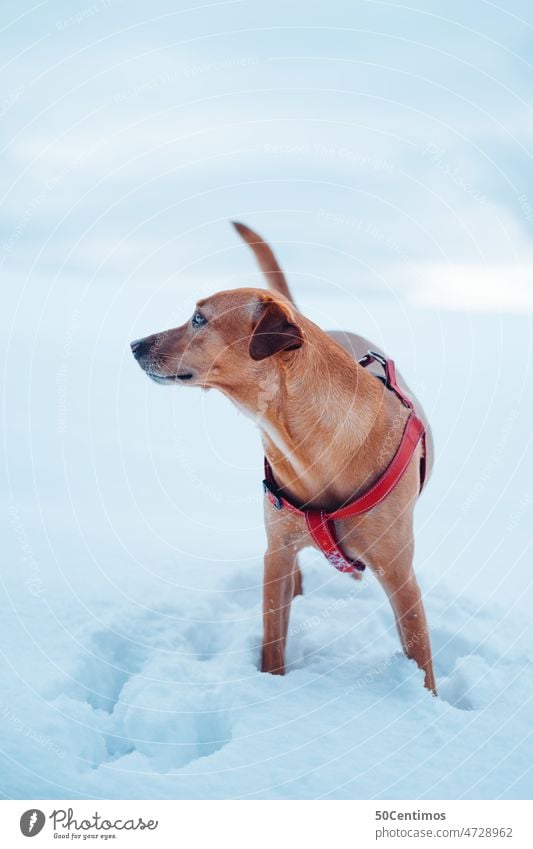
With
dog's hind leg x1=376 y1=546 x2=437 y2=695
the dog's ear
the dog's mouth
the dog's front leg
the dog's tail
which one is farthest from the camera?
the dog's tail

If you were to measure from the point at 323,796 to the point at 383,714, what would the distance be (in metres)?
0.74

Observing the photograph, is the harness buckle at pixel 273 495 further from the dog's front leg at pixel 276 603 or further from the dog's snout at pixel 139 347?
the dog's snout at pixel 139 347

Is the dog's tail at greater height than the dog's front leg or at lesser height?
greater

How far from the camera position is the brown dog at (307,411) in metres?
4.02

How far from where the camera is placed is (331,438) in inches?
163

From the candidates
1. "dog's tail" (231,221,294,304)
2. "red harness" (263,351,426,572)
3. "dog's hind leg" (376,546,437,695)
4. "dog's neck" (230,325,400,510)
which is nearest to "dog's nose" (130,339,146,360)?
"dog's neck" (230,325,400,510)

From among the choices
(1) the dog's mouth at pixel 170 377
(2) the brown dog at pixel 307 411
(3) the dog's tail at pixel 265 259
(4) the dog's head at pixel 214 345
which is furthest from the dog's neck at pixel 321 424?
(3) the dog's tail at pixel 265 259

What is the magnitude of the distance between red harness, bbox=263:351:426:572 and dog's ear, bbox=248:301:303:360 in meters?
0.90

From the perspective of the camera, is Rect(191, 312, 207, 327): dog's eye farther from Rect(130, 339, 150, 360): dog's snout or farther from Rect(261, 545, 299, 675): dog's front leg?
Rect(261, 545, 299, 675): dog's front leg

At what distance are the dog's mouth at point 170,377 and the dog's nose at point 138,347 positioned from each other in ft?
0.36

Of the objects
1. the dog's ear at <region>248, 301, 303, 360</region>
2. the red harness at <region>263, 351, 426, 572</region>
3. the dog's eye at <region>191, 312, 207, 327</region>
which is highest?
the dog's eye at <region>191, 312, 207, 327</region>

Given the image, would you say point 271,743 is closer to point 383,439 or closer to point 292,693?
point 292,693

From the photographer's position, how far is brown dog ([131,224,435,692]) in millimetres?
4020

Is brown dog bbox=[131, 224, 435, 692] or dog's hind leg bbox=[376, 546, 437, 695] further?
dog's hind leg bbox=[376, 546, 437, 695]
